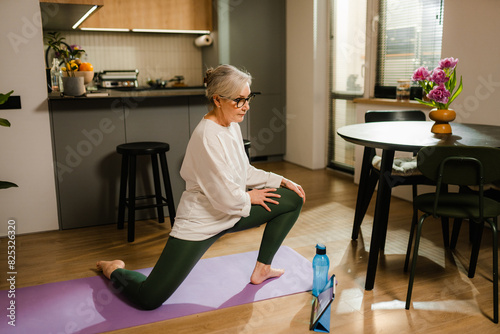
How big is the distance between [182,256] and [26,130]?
72.4 inches

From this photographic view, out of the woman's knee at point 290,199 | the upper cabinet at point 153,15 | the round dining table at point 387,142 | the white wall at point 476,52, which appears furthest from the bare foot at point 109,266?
the upper cabinet at point 153,15

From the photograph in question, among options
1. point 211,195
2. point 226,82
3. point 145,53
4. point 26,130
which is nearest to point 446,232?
point 211,195

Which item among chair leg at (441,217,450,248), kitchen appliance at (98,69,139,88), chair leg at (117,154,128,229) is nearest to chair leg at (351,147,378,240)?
chair leg at (441,217,450,248)

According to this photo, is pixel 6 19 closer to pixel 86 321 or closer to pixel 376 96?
pixel 86 321

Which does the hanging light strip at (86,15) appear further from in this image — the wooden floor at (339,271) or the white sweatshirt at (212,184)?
the white sweatshirt at (212,184)

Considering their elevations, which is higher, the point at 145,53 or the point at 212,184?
the point at 145,53

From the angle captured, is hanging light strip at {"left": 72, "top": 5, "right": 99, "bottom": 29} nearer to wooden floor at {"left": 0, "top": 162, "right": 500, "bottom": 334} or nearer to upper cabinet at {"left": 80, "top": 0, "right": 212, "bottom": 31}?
upper cabinet at {"left": 80, "top": 0, "right": 212, "bottom": 31}

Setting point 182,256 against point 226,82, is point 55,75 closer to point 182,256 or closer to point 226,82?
point 226,82

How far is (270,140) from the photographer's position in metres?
5.97

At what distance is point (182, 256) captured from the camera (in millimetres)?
2182

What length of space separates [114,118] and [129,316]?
1762mm

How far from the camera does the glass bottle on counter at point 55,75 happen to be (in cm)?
383

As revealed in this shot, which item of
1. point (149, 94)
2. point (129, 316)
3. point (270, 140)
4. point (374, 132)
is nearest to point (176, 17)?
point (270, 140)

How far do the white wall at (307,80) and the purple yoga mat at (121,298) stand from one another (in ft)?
9.50
